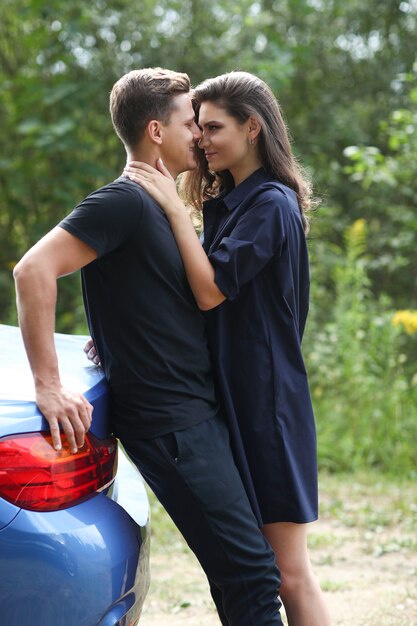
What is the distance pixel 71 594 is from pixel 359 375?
487 centimetres

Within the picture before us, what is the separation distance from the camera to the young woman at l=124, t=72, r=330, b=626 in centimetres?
260

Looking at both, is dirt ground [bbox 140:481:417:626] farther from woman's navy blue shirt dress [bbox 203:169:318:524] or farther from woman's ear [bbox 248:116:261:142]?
woman's ear [bbox 248:116:261:142]

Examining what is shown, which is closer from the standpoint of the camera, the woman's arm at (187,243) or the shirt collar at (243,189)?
the woman's arm at (187,243)

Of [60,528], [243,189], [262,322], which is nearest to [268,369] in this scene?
[262,322]

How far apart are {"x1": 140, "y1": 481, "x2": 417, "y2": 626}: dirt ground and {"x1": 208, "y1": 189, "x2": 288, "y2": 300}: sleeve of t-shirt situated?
189 cm

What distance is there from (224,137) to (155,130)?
0.85ft

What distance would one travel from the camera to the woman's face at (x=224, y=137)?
2.86 m

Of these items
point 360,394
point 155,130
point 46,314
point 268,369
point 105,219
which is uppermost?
point 155,130

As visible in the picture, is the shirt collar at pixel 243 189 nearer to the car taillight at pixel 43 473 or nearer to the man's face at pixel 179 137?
the man's face at pixel 179 137

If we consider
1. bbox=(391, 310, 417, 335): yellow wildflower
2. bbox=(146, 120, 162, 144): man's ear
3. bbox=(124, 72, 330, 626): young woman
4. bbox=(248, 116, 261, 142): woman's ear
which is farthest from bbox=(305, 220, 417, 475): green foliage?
bbox=(146, 120, 162, 144): man's ear

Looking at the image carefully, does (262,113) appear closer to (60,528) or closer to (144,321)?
(144,321)

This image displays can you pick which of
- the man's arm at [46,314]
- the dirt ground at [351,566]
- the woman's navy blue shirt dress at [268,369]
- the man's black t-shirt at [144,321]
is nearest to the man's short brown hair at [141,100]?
the man's black t-shirt at [144,321]

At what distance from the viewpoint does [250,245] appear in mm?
2602

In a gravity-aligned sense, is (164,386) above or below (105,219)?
below
